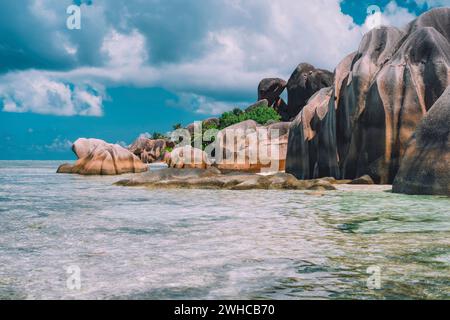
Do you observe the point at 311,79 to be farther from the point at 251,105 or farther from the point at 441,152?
the point at 441,152

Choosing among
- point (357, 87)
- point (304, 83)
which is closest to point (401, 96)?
point (357, 87)

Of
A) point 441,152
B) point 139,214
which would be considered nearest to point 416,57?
point 441,152

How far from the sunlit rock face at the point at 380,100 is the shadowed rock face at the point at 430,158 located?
2.66m

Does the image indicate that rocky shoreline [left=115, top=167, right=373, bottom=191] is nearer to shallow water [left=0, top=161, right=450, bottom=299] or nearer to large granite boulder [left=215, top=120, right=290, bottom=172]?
shallow water [left=0, top=161, right=450, bottom=299]

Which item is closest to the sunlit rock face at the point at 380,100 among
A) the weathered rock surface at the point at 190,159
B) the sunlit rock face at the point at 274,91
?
the weathered rock surface at the point at 190,159

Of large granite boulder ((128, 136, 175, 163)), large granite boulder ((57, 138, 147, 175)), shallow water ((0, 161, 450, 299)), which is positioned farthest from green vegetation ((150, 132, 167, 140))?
shallow water ((0, 161, 450, 299))

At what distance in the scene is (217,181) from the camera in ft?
52.0

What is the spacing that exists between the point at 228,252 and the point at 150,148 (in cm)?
6320

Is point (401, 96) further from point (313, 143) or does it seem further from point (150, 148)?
point (150, 148)

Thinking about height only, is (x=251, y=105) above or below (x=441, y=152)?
above

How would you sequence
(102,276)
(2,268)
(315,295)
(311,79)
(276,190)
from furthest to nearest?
(311,79) < (276,190) < (2,268) < (102,276) < (315,295)
